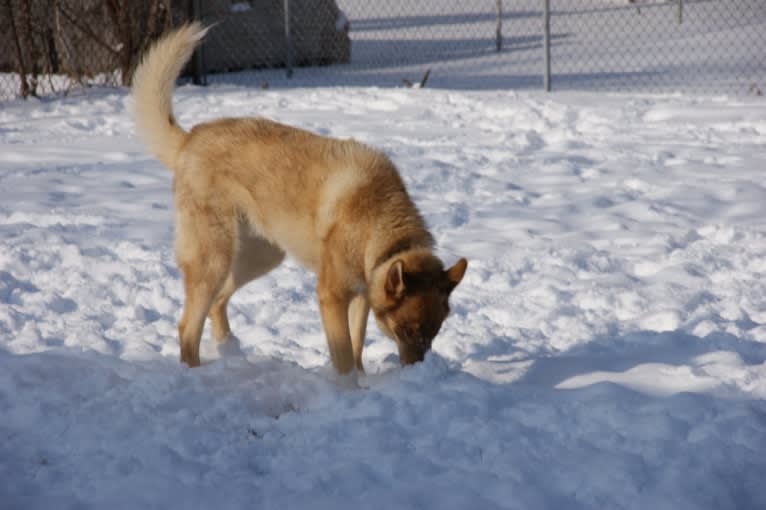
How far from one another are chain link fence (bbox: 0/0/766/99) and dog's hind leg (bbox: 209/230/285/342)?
7.08m

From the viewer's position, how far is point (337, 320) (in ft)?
12.0

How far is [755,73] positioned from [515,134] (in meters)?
5.57

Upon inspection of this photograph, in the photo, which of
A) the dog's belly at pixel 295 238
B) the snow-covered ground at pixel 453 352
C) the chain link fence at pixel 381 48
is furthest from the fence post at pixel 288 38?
the dog's belly at pixel 295 238

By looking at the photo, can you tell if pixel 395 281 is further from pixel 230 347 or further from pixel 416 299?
pixel 230 347

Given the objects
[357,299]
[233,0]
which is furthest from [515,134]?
[233,0]

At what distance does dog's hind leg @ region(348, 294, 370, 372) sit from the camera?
4.02 m

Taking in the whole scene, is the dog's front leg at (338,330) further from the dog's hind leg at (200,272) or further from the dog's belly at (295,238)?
the dog's hind leg at (200,272)

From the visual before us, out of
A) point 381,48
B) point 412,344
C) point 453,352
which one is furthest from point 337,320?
point 381,48

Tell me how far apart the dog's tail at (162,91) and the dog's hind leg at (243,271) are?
24.5 inches

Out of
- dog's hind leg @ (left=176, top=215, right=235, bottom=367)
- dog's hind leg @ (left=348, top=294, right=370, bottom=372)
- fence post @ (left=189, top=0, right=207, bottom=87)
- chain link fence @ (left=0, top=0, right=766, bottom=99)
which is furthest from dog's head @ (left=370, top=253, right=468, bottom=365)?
fence post @ (left=189, top=0, right=207, bottom=87)

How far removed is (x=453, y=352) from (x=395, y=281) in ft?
2.70

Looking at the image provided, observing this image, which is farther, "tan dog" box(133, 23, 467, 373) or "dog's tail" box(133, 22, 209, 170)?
"dog's tail" box(133, 22, 209, 170)

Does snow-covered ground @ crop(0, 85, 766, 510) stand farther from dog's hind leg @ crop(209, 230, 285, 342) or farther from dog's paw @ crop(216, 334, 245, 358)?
dog's hind leg @ crop(209, 230, 285, 342)

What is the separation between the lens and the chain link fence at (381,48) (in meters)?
11.0
